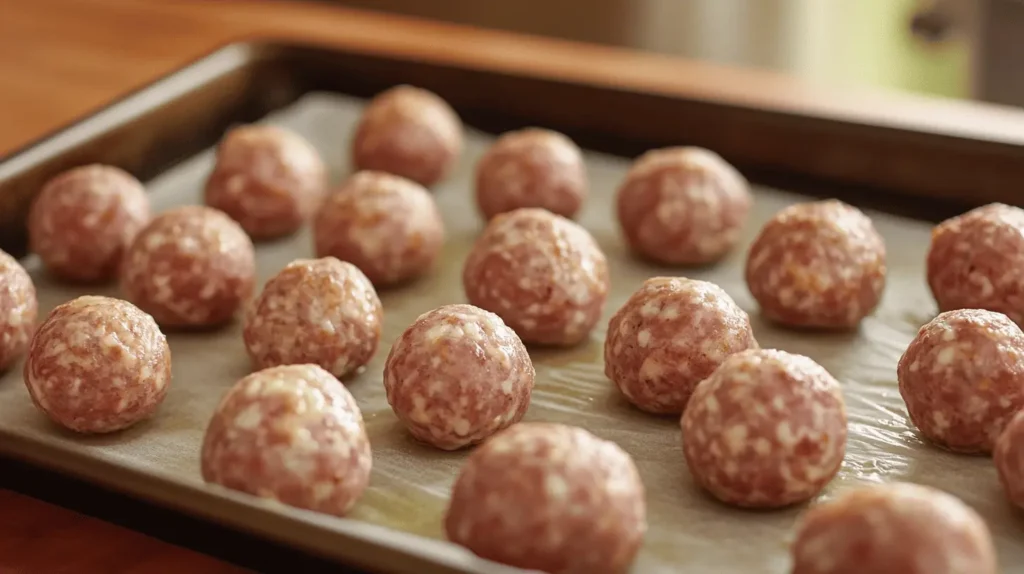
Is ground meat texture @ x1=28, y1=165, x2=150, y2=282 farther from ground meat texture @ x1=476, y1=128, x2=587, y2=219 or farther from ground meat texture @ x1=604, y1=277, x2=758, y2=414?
ground meat texture @ x1=604, y1=277, x2=758, y2=414

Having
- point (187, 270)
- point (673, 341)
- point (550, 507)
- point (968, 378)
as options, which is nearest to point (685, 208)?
point (673, 341)

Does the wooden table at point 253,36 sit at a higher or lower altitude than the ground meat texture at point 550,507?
higher

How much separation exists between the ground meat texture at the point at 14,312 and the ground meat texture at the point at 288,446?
47 centimetres

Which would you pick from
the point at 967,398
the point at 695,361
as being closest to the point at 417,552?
the point at 695,361

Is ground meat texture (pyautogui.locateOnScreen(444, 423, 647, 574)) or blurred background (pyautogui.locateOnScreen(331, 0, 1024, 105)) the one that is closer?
ground meat texture (pyautogui.locateOnScreen(444, 423, 647, 574))

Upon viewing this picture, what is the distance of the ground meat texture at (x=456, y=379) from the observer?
1.63 meters

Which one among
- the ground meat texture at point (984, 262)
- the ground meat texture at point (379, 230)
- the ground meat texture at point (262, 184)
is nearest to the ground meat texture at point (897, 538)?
the ground meat texture at point (984, 262)

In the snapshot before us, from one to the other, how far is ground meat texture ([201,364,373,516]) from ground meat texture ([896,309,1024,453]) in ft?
2.36

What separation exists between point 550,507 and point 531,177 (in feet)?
3.35

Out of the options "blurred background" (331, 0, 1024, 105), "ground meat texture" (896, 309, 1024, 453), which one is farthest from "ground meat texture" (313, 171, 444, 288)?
"blurred background" (331, 0, 1024, 105)

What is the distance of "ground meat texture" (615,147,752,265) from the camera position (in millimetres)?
2135

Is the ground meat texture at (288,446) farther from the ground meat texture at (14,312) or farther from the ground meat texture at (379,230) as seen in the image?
the ground meat texture at (379,230)

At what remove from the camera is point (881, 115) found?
7.76 feet

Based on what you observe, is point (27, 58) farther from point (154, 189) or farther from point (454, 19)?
point (454, 19)
